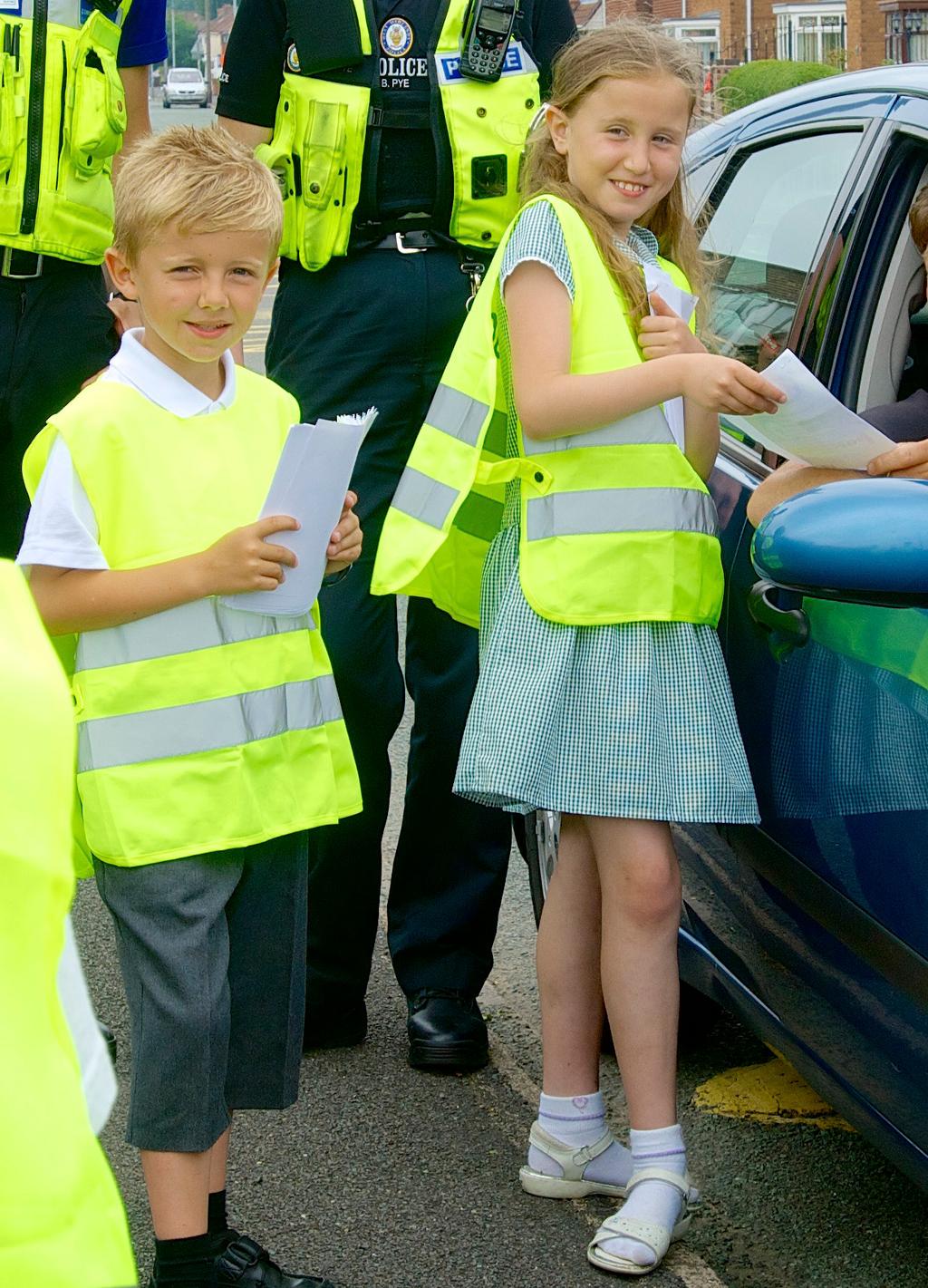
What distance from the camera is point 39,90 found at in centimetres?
318

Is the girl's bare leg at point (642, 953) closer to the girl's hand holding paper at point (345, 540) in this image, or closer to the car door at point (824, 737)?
the car door at point (824, 737)

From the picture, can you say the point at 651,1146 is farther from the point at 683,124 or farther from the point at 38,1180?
the point at 38,1180

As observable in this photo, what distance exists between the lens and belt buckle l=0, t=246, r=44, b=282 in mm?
3207

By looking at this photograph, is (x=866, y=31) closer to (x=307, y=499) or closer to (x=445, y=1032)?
(x=445, y=1032)

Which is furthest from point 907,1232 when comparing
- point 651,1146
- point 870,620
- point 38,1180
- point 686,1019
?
point 38,1180

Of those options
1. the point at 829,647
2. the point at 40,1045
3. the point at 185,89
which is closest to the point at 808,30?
the point at 185,89

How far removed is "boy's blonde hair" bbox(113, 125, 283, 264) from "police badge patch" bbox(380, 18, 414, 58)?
2.82ft

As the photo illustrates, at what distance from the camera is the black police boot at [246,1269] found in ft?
8.23

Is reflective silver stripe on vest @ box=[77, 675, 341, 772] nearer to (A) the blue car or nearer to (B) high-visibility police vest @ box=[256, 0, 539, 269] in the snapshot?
(A) the blue car

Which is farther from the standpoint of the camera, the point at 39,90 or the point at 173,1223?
the point at 39,90

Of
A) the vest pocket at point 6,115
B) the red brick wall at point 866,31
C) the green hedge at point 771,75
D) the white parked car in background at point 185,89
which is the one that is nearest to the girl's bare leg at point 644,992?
the vest pocket at point 6,115

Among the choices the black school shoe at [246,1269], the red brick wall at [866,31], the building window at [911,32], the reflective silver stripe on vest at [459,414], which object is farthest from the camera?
the red brick wall at [866,31]

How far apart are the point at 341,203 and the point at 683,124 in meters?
0.74

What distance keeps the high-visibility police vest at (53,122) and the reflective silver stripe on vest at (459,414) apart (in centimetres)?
81
